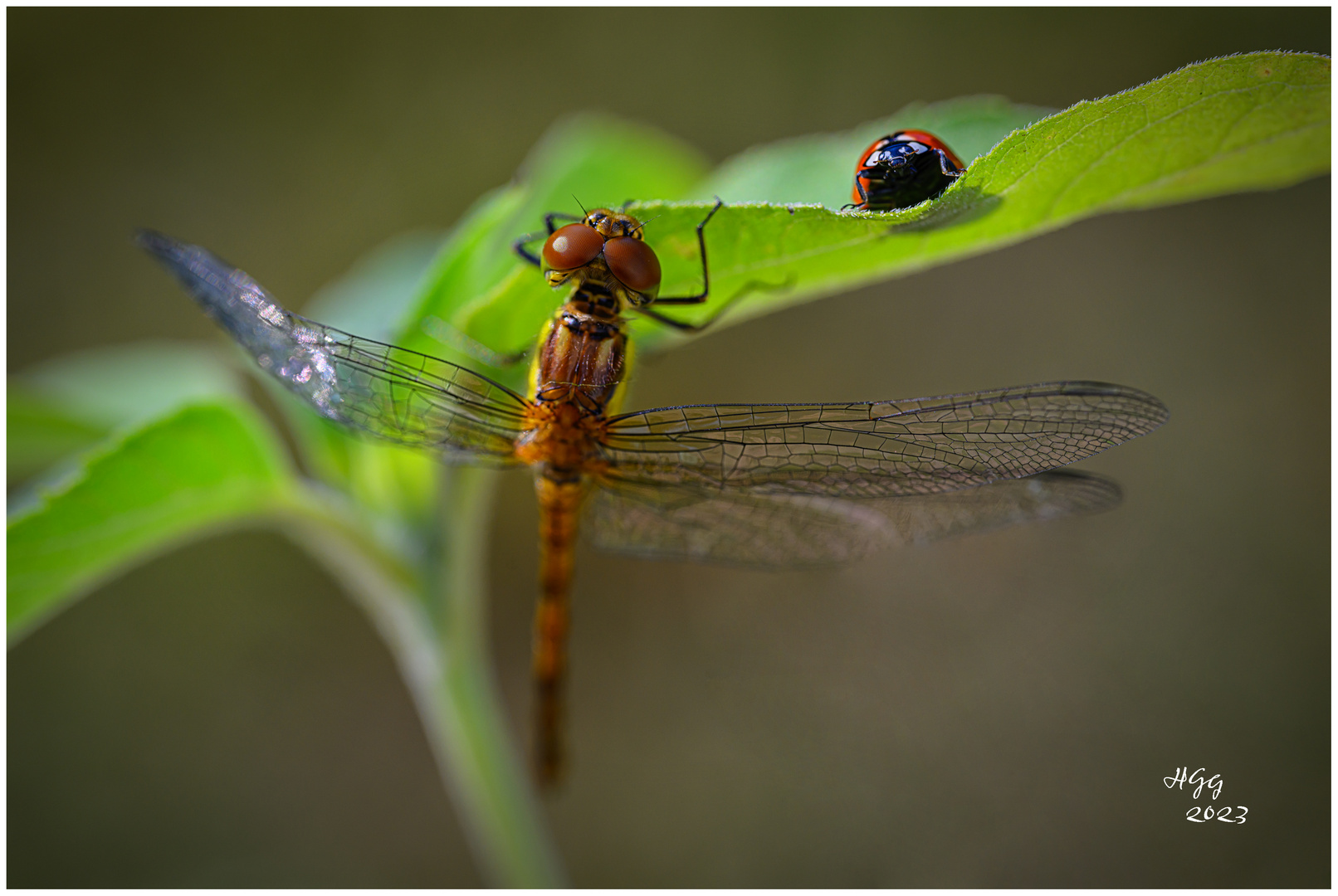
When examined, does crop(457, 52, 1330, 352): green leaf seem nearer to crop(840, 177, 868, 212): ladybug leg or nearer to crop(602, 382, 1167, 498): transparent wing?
crop(840, 177, 868, 212): ladybug leg

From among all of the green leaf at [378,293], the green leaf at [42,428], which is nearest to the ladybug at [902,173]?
the green leaf at [378,293]

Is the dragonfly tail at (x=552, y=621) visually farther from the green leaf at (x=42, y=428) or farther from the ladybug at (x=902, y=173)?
the green leaf at (x=42, y=428)

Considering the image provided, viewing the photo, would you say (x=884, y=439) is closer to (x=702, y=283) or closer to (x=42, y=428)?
(x=702, y=283)

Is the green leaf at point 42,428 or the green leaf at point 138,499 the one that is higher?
the green leaf at point 42,428

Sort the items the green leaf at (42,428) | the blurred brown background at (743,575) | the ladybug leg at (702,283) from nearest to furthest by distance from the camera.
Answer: the ladybug leg at (702,283), the green leaf at (42,428), the blurred brown background at (743,575)

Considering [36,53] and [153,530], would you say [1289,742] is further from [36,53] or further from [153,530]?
[36,53]

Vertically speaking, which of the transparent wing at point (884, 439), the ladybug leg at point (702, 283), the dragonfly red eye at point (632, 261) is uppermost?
the ladybug leg at point (702, 283)

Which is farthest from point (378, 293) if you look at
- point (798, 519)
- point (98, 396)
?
point (798, 519)

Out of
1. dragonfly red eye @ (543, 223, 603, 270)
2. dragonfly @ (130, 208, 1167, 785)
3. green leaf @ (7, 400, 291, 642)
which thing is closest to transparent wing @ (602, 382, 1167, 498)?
dragonfly @ (130, 208, 1167, 785)
